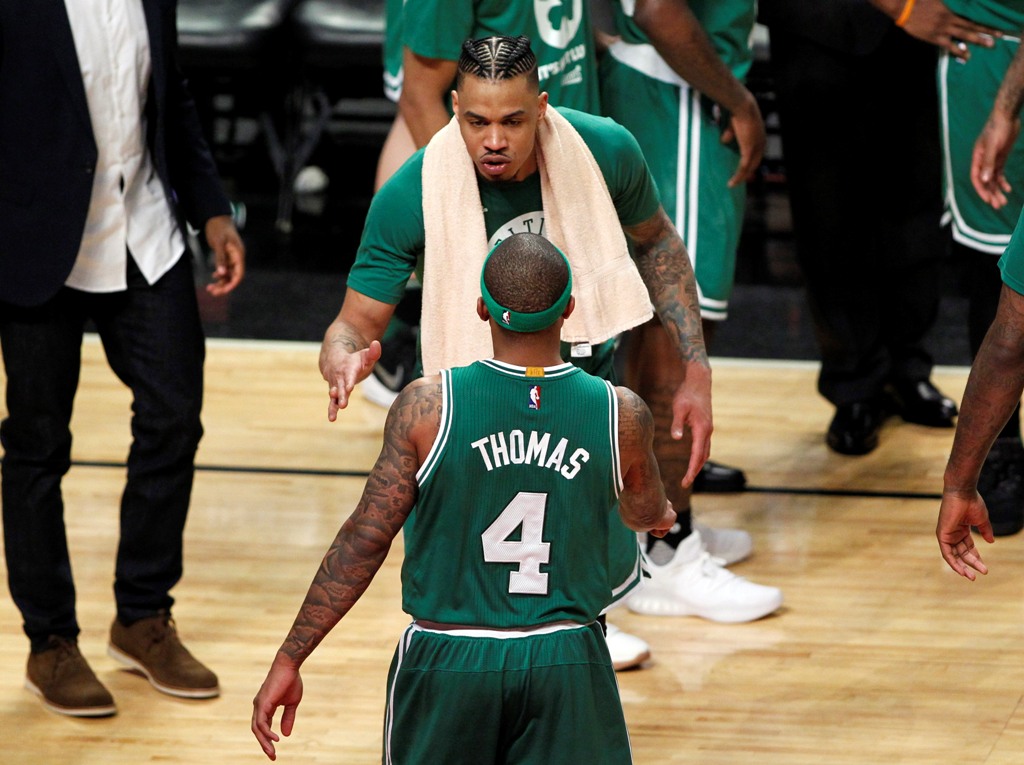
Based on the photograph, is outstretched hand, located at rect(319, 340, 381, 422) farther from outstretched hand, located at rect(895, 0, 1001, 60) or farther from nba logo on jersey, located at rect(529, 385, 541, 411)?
outstretched hand, located at rect(895, 0, 1001, 60)

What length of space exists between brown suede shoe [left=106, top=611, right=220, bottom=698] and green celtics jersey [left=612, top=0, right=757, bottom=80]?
1.80m

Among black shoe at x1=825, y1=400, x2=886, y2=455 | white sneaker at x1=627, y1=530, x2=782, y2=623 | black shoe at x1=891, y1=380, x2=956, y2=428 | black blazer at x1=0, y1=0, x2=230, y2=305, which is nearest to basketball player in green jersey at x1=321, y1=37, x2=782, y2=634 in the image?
black blazer at x1=0, y1=0, x2=230, y2=305

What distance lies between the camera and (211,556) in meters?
4.44

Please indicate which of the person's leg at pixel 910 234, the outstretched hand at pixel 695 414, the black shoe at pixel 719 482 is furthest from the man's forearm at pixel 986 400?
the person's leg at pixel 910 234

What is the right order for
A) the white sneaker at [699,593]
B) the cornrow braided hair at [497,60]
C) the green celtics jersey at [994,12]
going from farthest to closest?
the green celtics jersey at [994,12] < the white sneaker at [699,593] < the cornrow braided hair at [497,60]

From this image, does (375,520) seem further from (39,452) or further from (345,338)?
(39,452)

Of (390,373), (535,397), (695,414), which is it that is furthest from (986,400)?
(390,373)

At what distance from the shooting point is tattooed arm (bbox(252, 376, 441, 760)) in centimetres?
233

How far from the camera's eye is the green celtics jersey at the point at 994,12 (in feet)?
14.2

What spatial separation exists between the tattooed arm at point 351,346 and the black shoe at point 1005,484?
2199mm

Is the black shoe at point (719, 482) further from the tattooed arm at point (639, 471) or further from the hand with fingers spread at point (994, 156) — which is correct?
the tattooed arm at point (639, 471)

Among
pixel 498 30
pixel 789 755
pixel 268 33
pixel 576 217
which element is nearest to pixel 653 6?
pixel 498 30

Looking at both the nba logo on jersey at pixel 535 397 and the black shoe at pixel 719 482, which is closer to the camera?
the nba logo on jersey at pixel 535 397

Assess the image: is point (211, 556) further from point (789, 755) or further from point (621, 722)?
point (621, 722)
